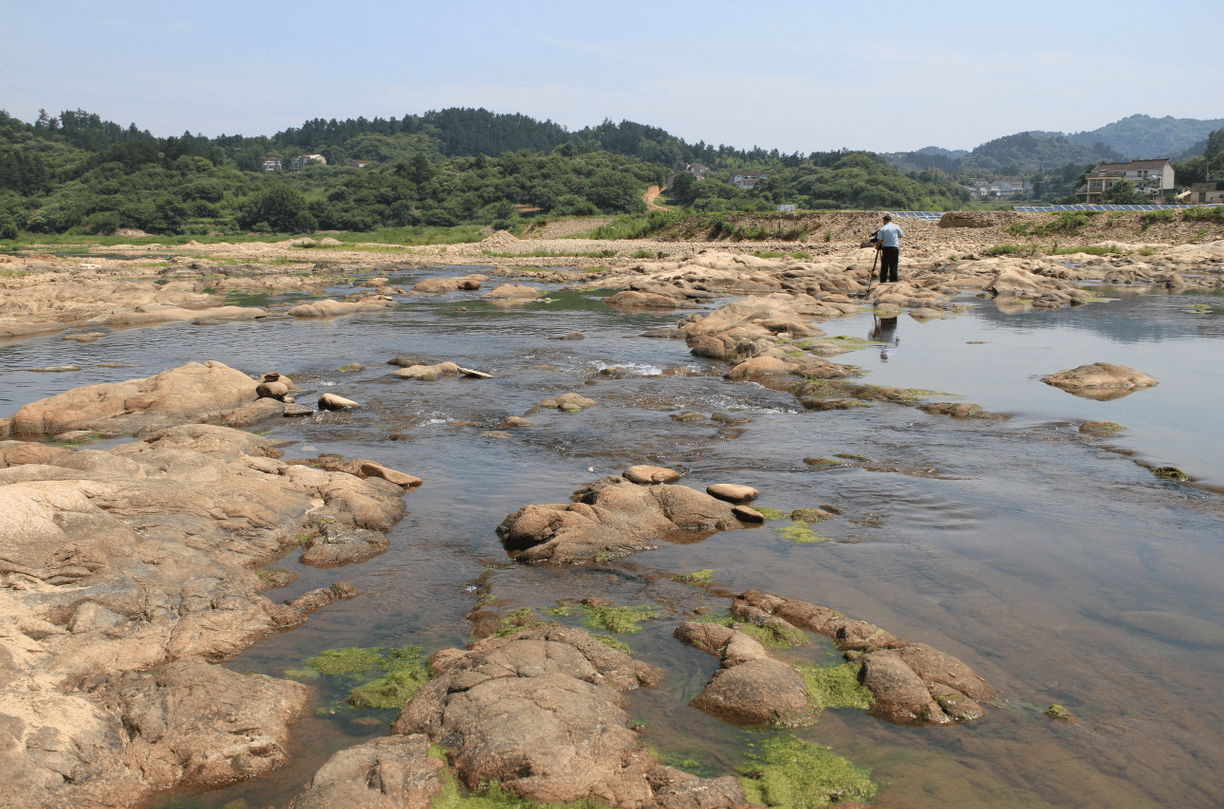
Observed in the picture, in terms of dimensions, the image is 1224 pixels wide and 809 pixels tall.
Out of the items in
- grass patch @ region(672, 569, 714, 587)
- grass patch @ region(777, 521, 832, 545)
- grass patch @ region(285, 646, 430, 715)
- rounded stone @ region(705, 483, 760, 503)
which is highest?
rounded stone @ region(705, 483, 760, 503)

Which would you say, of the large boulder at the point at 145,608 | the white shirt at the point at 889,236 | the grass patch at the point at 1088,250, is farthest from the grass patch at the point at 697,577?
the grass patch at the point at 1088,250

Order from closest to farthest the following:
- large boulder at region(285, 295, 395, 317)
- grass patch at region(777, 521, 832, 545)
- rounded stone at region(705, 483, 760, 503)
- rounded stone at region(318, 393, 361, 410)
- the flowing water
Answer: the flowing water
grass patch at region(777, 521, 832, 545)
rounded stone at region(705, 483, 760, 503)
rounded stone at region(318, 393, 361, 410)
large boulder at region(285, 295, 395, 317)

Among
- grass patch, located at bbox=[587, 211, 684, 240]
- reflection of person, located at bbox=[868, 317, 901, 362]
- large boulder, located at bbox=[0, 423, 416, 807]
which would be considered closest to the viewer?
large boulder, located at bbox=[0, 423, 416, 807]

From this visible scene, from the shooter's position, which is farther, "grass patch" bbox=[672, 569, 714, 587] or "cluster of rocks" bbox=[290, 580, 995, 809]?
"grass patch" bbox=[672, 569, 714, 587]

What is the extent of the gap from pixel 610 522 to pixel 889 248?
76.4 ft

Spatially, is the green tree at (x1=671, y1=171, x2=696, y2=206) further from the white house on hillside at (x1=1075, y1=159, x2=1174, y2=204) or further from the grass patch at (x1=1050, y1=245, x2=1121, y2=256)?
the grass patch at (x1=1050, y1=245, x2=1121, y2=256)

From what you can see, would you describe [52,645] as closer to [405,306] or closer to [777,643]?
[777,643]

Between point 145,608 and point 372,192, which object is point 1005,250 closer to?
point 145,608

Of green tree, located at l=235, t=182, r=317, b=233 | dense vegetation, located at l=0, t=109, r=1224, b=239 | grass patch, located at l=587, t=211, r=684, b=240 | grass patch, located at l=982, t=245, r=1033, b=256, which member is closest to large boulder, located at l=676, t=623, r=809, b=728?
grass patch, located at l=982, t=245, r=1033, b=256

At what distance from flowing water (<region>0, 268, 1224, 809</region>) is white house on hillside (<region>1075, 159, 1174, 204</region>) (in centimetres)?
9071

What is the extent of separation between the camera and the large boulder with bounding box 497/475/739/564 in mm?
6734

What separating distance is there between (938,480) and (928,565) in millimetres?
2310

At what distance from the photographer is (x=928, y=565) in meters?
6.39

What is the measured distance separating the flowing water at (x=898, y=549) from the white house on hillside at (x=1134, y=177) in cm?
9071
